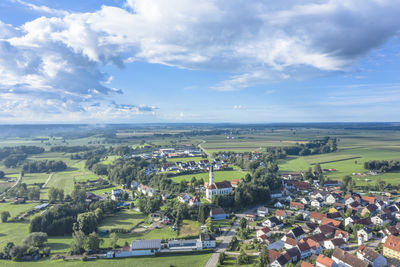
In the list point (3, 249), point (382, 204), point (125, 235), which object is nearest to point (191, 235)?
point (125, 235)

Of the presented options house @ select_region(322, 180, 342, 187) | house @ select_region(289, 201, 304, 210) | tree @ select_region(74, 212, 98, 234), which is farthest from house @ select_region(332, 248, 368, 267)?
house @ select_region(322, 180, 342, 187)

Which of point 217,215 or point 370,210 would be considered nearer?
point 370,210

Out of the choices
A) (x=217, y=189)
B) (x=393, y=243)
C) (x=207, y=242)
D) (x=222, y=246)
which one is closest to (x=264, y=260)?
(x=222, y=246)

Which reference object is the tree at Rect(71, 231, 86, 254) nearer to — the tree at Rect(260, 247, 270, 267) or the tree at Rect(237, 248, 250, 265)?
the tree at Rect(237, 248, 250, 265)

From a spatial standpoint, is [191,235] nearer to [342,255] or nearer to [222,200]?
[222,200]

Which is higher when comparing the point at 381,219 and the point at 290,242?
the point at 381,219

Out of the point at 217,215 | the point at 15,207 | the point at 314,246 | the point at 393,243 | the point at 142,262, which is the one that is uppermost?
the point at 393,243

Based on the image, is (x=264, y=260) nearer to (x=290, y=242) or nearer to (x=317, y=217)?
(x=290, y=242)
